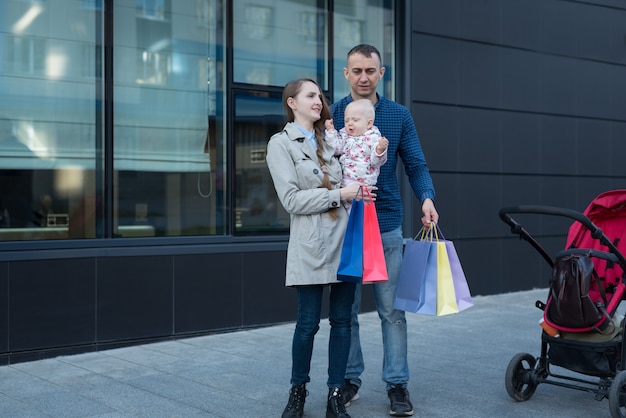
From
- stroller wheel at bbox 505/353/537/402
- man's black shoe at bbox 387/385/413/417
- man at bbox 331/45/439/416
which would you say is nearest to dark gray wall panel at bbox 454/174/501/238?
stroller wheel at bbox 505/353/537/402

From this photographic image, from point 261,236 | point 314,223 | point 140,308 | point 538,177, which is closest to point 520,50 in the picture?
point 538,177

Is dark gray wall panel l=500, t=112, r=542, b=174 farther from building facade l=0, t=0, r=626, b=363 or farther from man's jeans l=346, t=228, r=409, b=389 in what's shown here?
man's jeans l=346, t=228, r=409, b=389

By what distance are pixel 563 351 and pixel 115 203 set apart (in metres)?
4.17

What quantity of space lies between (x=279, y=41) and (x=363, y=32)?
1246mm

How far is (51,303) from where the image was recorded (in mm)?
6645

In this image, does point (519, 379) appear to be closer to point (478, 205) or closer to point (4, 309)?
point (4, 309)

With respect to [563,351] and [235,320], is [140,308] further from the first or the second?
[563,351]

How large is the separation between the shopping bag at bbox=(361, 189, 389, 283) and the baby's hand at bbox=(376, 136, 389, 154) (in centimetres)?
24

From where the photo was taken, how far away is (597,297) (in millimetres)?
4852

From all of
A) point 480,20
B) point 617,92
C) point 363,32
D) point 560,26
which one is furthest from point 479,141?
point 617,92

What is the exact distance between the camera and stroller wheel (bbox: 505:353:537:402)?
506 centimetres

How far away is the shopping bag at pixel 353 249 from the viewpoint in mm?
4258

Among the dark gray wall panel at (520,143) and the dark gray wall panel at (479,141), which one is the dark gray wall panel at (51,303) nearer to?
the dark gray wall panel at (479,141)

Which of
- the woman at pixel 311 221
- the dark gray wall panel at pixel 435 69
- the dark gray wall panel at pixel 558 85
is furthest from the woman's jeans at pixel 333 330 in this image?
the dark gray wall panel at pixel 558 85
